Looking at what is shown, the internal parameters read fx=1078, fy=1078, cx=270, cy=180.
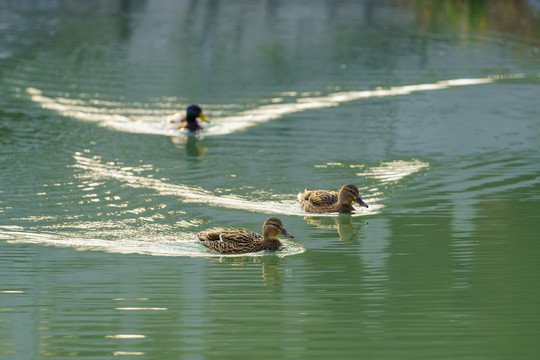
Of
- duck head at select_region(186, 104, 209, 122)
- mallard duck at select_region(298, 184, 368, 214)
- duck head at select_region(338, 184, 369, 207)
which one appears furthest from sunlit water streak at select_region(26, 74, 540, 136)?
duck head at select_region(338, 184, 369, 207)

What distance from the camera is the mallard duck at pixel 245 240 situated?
11398mm

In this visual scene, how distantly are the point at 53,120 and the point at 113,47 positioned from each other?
32.9 feet

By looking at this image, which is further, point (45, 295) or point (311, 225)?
point (311, 225)

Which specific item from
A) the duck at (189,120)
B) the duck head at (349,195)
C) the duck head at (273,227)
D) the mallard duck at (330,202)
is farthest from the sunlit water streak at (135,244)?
the duck at (189,120)

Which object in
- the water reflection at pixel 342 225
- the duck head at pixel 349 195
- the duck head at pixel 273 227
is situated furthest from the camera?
the duck head at pixel 349 195

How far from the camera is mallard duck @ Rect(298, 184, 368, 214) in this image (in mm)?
13250

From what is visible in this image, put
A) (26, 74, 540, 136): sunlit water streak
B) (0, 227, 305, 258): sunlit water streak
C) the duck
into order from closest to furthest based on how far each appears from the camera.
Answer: (0, 227, 305, 258): sunlit water streak, the duck, (26, 74, 540, 136): sunlit water streak

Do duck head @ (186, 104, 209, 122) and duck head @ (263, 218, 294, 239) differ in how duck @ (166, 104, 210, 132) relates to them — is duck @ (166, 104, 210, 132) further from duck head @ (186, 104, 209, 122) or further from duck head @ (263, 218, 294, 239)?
duck head @ (263, 218, 294, 239)

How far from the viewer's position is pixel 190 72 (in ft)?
85.0

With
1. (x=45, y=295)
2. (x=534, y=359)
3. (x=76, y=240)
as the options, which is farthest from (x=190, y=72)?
(x=534, y=359)

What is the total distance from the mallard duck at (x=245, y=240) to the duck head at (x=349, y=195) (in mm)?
1846

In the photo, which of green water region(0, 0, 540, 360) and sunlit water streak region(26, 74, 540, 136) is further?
sunlit water streak region(26, 74, 540, 136)

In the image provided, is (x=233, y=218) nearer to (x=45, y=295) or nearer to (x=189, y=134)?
(x=45, y=295)

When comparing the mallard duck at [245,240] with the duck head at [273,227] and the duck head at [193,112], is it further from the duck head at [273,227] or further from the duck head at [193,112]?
the duck head at [193,112]
